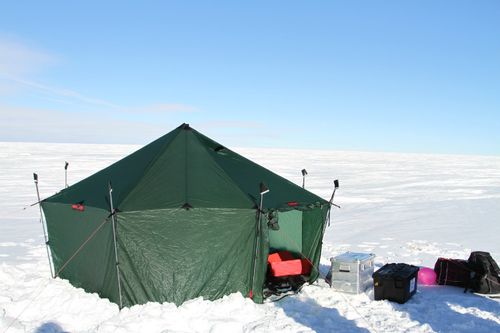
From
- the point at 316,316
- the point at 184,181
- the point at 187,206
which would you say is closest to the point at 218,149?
the point at 184,181

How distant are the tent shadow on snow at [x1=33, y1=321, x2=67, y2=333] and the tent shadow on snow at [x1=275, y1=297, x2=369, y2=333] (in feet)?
11.1

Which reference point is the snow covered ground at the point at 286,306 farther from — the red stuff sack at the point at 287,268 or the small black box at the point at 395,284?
the red stuff sack at the point at 287,268

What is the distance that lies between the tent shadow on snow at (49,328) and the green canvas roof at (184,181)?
189cm

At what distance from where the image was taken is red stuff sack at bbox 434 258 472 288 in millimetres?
8422

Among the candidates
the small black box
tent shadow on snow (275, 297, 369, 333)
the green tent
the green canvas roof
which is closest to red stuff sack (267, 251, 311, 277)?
tent shadow on snow (275, 297, 369, 333)

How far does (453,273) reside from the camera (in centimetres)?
855

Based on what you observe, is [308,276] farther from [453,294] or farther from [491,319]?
[491,319]

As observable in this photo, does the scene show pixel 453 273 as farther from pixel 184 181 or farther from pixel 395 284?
pixel 184 181

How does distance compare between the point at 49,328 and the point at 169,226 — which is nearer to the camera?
the point at 49,328

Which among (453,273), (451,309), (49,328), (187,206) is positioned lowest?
(49,328)

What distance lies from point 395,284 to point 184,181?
13.2ft

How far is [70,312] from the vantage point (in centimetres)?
686

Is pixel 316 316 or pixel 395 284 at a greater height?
pixel 395 284

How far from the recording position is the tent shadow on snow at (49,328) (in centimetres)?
621
